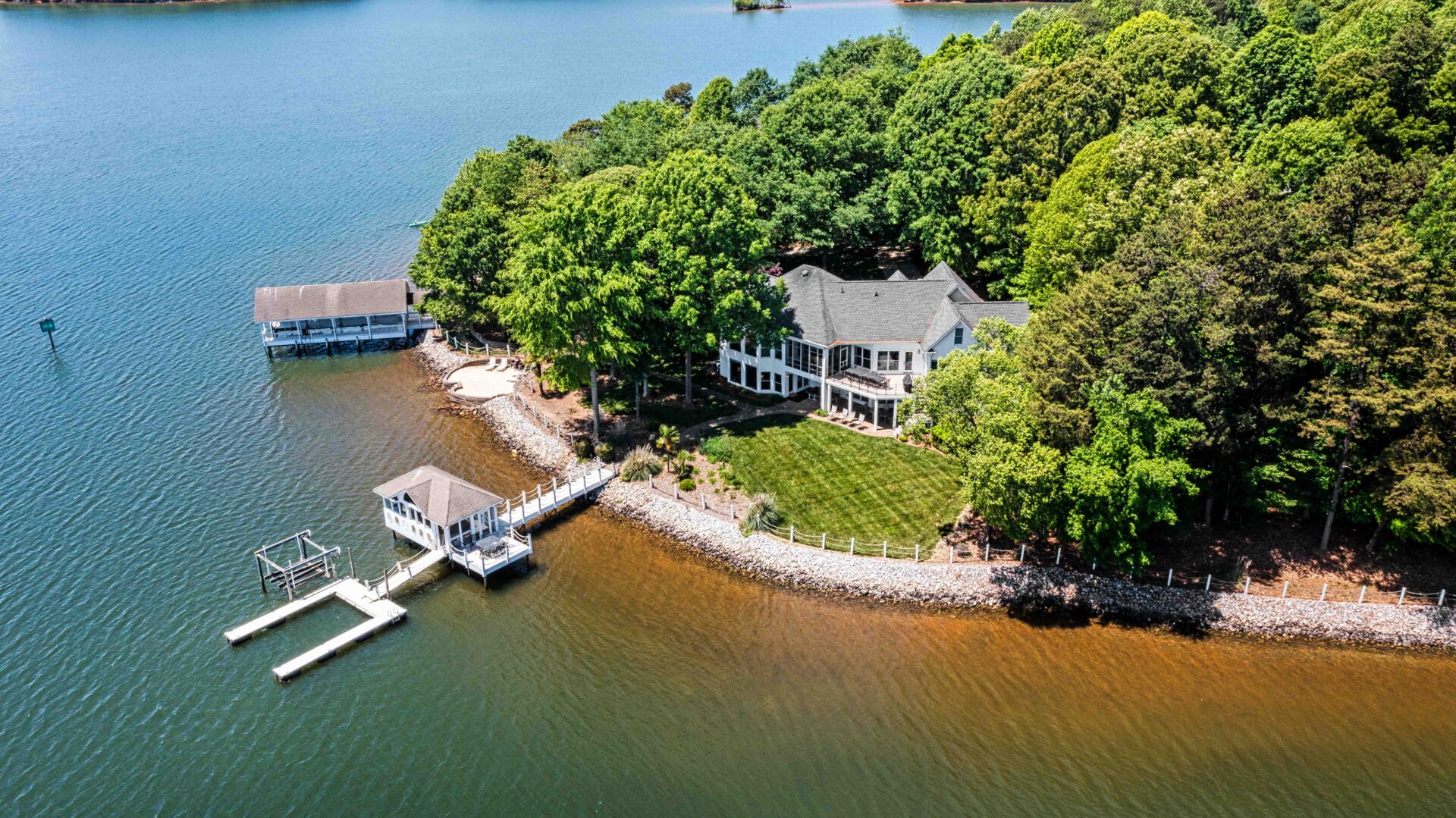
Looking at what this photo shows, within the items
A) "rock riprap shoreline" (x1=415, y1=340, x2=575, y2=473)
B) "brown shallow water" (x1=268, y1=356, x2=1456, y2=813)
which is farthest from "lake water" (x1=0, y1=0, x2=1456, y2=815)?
"rock riprap shoreline" (x1=415, y1=340, x2=575, y2=473)

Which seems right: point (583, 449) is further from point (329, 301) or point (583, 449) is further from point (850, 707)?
point (329, 301)

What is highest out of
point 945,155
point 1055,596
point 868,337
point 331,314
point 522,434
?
point 945,155

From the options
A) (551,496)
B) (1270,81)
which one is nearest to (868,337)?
(551,496)

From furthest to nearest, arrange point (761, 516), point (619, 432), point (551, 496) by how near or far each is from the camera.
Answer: point (619, 432) → point (551, 496) → point (761, 516)

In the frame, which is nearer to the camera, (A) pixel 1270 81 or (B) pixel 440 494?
(B) pixel 440 494

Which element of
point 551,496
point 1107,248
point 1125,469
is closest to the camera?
point 1125,469

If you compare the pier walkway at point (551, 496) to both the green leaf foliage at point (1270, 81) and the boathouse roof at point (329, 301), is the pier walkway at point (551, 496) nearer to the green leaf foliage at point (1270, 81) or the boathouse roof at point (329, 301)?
the boathouse roof at point (329, 301)

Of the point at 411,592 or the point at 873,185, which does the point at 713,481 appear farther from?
the point at 873,185

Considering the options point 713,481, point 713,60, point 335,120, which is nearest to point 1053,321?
point 713,481
